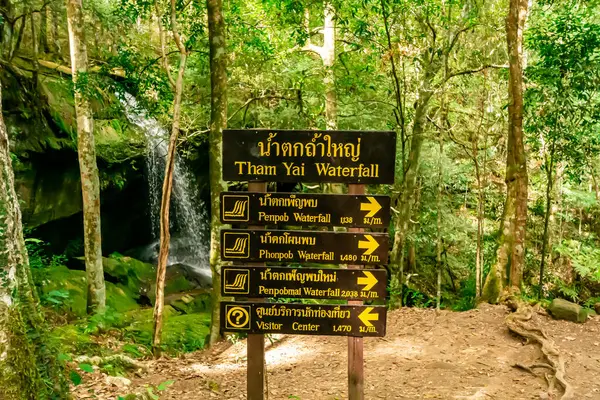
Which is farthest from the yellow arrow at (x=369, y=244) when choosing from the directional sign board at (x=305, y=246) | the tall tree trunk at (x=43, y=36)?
the tall tree trunk at (x=43, y=36)

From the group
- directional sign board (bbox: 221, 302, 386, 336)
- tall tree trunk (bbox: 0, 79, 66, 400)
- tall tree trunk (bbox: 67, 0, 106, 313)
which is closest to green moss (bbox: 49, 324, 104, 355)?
tall tree trunk (bbox: 67, 0, 106, 313)

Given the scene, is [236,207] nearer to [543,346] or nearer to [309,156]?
[309,156]

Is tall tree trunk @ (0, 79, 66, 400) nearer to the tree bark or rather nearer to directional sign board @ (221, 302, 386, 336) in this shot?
directional sign board @ (221, 302, 386, 336)

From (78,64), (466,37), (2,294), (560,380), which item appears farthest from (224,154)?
(466,37)

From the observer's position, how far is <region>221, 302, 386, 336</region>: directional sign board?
4.12m

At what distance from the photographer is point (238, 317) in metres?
4.24


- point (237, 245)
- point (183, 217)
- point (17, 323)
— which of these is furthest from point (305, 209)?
point (183, 217)

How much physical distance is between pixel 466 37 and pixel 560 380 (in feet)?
32.2

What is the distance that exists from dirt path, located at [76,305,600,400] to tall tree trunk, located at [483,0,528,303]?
86 centimetres

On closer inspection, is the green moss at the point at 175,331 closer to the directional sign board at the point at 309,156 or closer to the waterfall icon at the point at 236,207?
the waterfall icon at the point at 236,207

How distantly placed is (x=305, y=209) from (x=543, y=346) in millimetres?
4920

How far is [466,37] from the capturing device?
1269 cm

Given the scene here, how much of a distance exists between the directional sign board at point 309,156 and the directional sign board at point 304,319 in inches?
46.1

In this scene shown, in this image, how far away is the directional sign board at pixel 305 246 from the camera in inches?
160
